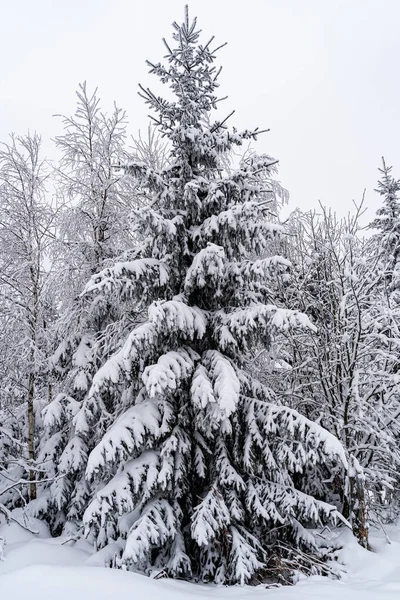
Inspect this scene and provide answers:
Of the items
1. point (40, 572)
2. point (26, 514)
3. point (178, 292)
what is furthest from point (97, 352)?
point (40, 572)

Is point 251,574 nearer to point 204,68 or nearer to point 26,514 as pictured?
point 26,514

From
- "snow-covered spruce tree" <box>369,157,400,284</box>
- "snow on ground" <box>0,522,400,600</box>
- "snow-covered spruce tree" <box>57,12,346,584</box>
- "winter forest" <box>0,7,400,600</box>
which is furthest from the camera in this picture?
"snow-covered spruce tree" <box>369,157,400,284</box>

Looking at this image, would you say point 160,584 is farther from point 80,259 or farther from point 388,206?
point 388,206

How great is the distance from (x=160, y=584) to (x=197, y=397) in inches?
90.7

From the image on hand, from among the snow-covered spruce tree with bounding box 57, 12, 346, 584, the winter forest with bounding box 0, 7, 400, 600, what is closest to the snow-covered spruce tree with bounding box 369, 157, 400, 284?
the winter forest with bounding box 0, 7, 400, 600

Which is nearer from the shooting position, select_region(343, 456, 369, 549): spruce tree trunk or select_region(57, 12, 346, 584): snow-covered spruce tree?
select_region(57, 12, 346, 584): snow-covered spruce tree

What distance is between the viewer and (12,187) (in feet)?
36.8

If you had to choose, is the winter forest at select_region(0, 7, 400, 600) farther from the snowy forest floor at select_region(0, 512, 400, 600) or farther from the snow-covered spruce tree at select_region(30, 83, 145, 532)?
the snowy forest floor at select_region(0, 512, 400, 600)

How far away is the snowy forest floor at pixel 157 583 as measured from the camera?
4.27 m

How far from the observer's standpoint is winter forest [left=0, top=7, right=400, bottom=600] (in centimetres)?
636

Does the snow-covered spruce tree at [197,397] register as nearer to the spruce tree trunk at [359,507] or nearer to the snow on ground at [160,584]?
the snow on ground at [160,584]

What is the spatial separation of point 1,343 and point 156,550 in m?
6.89

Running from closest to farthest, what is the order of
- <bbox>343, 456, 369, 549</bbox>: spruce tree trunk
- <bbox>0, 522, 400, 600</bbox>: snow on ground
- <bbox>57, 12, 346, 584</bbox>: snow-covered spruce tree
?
<bbox>0, 522, 400, 600</bbox>: snow on ground
<bbox>57, 12, 346, 584</bbox>: snow-covered spruce tree
<bbox>343, 456, 369, 549</bbox>: spruce tree trunk

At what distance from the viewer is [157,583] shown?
16.2ft
